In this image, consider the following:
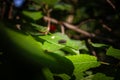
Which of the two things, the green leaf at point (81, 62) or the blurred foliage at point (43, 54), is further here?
the green leaf at point (81, 62)

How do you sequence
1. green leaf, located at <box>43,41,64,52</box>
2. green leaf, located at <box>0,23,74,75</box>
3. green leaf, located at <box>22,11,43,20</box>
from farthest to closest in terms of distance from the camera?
green leaf, located at <box>22,11,43,20</box>
green leaf, located at <box>43,41,64,52</box>
green leaf, located at <box>0,23,74,75</box>

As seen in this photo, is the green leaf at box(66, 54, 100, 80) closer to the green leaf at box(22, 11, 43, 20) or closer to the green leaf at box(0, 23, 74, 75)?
the green leaf at box(0, 23, 74, 75)

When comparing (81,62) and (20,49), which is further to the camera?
(81,62)

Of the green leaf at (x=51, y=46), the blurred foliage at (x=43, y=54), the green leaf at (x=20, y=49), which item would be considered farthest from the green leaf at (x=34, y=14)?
the green leaf at (x=20, y=49)

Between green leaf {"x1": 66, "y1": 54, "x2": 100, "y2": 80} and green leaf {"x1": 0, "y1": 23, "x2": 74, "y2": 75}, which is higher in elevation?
green leaf {"x1": 0, "y1": 23, "x2": 74, "y2": 75}

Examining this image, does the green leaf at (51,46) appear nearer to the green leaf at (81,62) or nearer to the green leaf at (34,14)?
the green leaf at (81,62)

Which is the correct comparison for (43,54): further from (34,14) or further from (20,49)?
(34,14)

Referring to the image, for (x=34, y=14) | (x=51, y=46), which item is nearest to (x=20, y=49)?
(x=51, y=46)

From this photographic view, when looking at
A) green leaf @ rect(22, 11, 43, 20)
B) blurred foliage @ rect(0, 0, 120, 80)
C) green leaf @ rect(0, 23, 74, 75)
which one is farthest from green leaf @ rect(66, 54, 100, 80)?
green leaf @ rect(22, 11, 43, 20)
